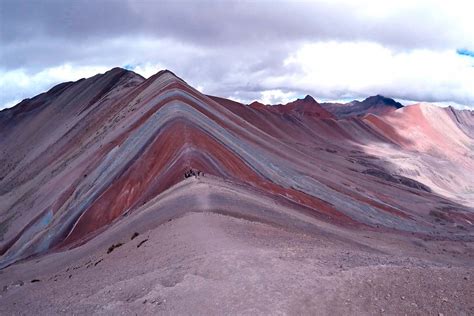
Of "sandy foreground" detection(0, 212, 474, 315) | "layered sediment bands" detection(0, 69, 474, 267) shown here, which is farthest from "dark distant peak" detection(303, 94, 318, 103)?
"sandy foreground" detection(0, 212, 474, 315)

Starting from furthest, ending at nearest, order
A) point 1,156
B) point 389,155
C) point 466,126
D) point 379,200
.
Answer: point 466,126
point 389,155
point 1,156
point 379,200

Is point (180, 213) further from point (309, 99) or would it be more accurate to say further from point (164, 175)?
point (309, 99)

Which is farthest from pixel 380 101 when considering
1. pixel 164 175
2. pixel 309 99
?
pixel 164 175

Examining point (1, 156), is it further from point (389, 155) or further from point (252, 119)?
point (389, 155)

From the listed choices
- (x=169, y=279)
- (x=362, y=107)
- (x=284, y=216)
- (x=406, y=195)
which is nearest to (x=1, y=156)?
(x=406, y=195)

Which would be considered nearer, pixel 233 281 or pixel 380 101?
pixel 233 281

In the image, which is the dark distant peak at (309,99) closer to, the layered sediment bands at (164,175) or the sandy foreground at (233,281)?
Result: the layered sediment bands at (164,175)

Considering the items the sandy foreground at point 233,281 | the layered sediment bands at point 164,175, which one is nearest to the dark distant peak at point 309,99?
the layered sediment bands at point 164,175
